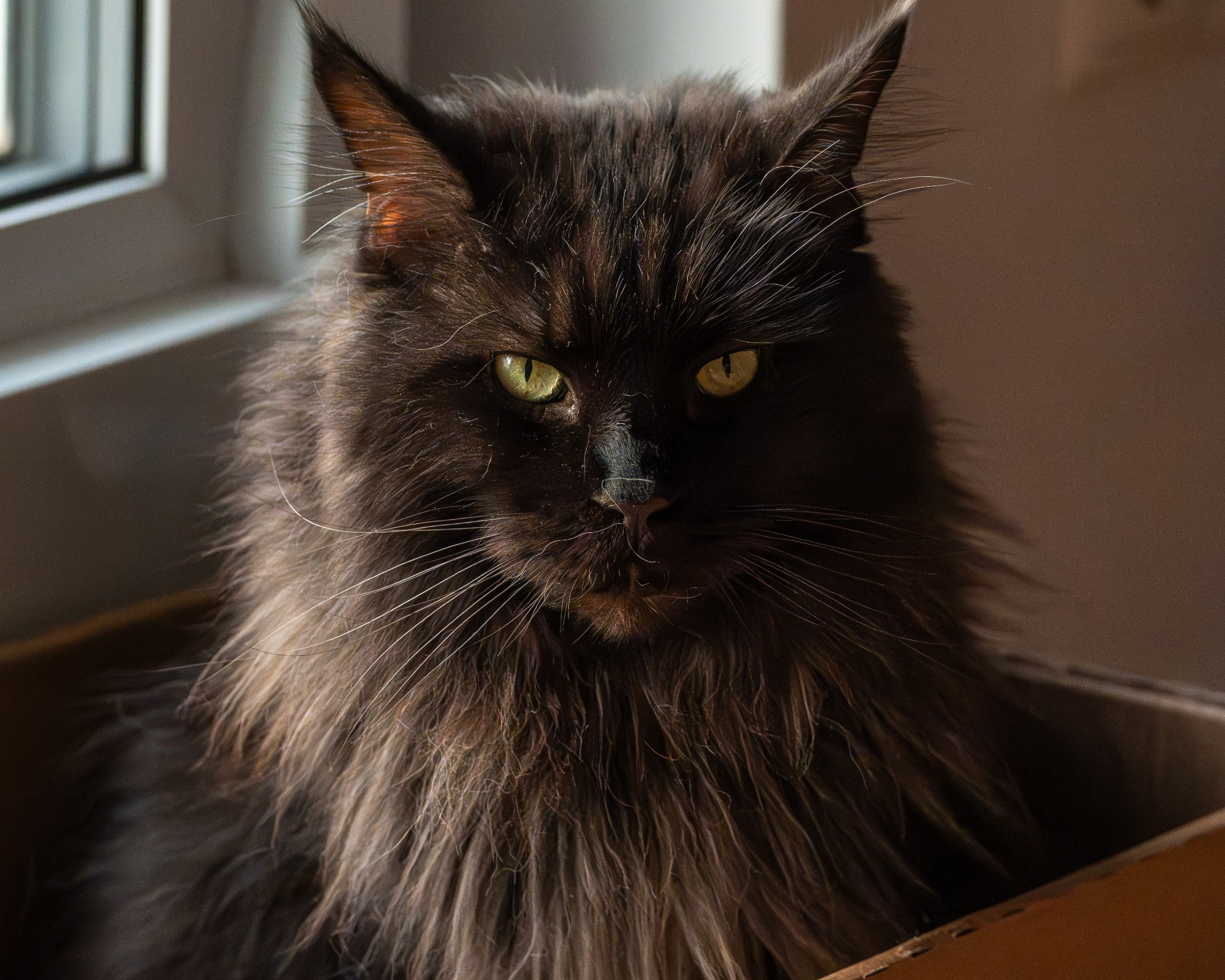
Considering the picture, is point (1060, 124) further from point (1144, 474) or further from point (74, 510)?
point (74, 510)

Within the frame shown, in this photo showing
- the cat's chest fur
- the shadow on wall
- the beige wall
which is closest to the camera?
the cat's chest fur

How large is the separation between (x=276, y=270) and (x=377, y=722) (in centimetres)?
77

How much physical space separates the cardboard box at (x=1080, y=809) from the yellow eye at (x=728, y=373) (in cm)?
39

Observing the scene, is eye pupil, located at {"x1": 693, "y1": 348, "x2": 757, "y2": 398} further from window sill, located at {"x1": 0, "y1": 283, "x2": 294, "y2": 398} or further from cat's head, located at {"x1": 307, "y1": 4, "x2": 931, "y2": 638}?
window sill, located at {"x1": 0, "y1": 283, "x2": 294, "y2": 398}

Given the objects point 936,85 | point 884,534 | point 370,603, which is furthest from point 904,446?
point 936,85

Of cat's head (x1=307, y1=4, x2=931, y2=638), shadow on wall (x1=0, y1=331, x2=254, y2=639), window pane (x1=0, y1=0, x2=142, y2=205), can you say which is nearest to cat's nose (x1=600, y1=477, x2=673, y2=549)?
cat's head (x1=307, y1=4, x2=931, y2=638)

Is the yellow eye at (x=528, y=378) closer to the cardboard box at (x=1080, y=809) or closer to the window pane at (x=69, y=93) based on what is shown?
the cardboard box at (x=1080, y=809)

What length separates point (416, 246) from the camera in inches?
33.1

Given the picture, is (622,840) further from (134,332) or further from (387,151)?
(134,332)

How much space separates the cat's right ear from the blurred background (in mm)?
318

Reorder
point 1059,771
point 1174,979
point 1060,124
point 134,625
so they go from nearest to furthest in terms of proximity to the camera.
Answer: point 1174,979, point 1059,771, point 134,625, point 1060,124

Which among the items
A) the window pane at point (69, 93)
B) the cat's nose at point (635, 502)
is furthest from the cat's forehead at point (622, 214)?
the window pane at point (69, 93)

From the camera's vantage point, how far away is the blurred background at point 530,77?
128cm

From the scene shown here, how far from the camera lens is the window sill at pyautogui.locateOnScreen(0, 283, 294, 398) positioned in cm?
123
